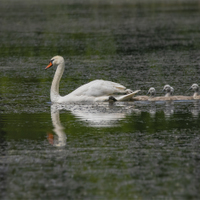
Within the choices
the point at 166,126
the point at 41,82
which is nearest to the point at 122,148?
the point at 166,126

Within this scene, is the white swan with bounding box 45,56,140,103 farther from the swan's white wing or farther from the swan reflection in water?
the swan reflection in water

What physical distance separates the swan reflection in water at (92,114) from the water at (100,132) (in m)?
0.02

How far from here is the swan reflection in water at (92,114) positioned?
10.5 meters

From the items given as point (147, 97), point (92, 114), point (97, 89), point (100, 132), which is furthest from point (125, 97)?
point (100, 132)

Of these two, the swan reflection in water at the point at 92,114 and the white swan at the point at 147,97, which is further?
the white swan at the point at 147,97

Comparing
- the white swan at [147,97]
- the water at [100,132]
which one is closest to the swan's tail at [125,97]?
the white swan at [147,97]

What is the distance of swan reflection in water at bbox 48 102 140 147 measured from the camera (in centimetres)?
1051

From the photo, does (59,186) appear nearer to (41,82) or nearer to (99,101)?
(99,101)

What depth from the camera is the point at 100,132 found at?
10.6 metres

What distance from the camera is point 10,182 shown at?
306 inches

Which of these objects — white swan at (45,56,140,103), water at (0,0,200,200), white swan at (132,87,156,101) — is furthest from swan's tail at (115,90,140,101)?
water at (0,0,200,200)

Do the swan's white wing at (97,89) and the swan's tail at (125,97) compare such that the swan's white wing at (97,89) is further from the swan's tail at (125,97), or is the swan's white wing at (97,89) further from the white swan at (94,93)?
the swan's tail at (125,97)

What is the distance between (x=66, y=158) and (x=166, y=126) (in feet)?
9.67

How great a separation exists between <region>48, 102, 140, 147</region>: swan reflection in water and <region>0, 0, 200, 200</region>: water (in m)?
0.02
